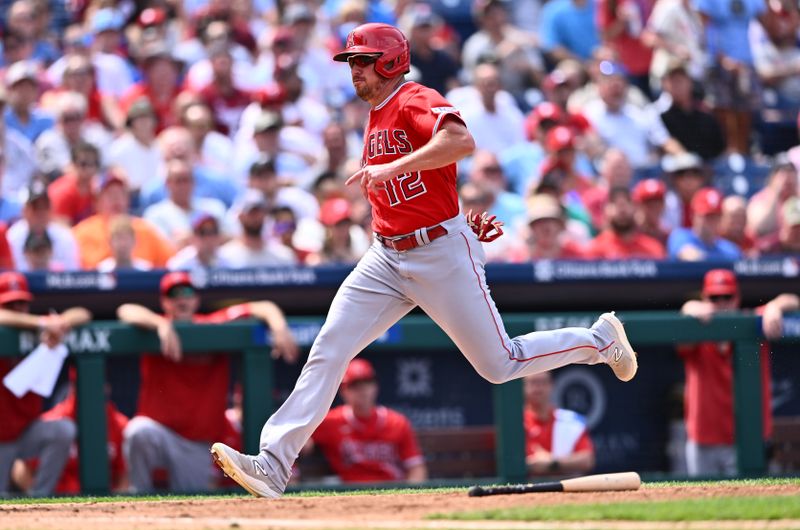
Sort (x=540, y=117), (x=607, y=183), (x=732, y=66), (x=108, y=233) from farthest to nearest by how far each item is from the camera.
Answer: (x=732, y=66) → (x=540, y=117) → (x=607, y=183) → (x=108, y=233)

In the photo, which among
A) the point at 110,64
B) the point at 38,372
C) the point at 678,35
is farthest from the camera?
the point at 678,35

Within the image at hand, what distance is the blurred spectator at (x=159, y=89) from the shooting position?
1126 centimetres

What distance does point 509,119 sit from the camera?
11680 mm

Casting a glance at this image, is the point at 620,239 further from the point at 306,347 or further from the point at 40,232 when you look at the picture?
the point at 40,232

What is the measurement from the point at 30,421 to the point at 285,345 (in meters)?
1.47

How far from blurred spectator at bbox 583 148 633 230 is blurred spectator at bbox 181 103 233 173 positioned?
2.72m

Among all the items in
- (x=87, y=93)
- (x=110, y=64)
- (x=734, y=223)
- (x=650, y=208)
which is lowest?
(x=734, y=223)

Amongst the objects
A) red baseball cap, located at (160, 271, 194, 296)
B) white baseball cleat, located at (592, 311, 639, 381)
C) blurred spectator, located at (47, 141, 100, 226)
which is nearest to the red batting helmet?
white baseball cleat, located at (592, 311, 639, 381)

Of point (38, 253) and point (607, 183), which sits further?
point (607, 183)

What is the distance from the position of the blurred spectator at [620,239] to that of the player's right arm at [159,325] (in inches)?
118

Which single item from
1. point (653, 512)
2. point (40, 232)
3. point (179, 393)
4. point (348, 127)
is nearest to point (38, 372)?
point (179, 393)

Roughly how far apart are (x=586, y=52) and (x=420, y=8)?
180 cm

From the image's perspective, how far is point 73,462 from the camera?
8.21m

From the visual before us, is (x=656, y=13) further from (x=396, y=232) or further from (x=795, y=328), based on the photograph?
(x=396, y=232)
